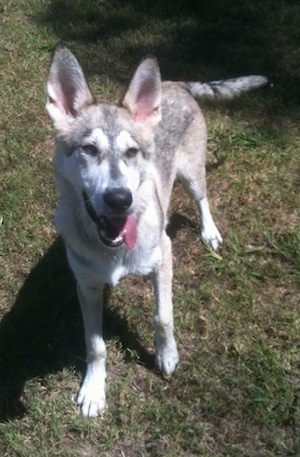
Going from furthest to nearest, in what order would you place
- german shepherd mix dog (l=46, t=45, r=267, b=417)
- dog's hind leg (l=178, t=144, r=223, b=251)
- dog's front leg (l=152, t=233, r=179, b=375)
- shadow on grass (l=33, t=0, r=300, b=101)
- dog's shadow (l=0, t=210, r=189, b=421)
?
shadow on grass (l=33, t=0, r=300, b=101) < dog's hind leg (l=178, t=144, r=223, b=251) < dog's shadow (l=0, t=210, r=189, b=421) < dog's front leg (l=152, t=233, r=179, b=375) < german shepherd mix dog (l=46, t=45, r=267, b=417)

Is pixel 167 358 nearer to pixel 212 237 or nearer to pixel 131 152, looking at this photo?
pixel 212 237

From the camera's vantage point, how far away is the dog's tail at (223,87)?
4773 millimetres

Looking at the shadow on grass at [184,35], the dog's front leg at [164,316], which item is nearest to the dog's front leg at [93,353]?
the dog's front leg at [164,316]

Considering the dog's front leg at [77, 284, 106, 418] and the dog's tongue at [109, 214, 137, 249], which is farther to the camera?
the dog's front leg at [77, 284, 106, 418]

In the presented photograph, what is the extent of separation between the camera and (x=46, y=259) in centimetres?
470

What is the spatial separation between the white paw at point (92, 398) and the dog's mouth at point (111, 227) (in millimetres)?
939

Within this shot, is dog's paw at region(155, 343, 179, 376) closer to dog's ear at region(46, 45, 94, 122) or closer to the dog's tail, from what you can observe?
dog's ear at region(46, 45, 94, 122)

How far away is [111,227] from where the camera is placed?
334 cm

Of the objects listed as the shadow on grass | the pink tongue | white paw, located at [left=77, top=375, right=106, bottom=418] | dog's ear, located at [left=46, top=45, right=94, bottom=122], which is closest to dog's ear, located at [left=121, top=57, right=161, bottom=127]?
dog's ear, located at [left=46, top=45, right=94, bottom=122]

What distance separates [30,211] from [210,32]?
2.49m

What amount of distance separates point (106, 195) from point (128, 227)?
0.35 m

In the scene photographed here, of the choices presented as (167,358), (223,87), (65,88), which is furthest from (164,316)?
(223,87)

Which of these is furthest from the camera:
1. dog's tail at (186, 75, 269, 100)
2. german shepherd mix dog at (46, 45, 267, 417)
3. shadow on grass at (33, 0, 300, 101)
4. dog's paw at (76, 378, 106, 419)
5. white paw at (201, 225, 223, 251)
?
shadow on grass at (33, 0, 300, 101)

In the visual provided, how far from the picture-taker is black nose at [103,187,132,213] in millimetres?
3086
